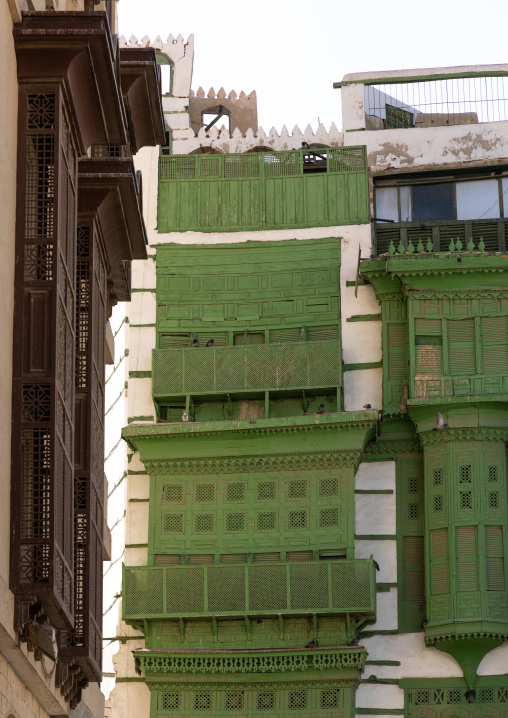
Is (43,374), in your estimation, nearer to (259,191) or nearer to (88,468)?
(88,468)

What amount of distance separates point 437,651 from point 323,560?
2476mm

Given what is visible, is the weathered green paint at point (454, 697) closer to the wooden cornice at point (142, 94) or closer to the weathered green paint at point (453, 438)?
the weathered green paint at point (453, 438)

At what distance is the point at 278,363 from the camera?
96.9ft

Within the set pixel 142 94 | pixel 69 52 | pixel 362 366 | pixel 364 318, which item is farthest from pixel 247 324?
pixel 69 52

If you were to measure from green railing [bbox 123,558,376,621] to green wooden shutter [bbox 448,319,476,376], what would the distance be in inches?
154

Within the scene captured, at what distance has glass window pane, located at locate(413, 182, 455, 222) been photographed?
30875 millimetres

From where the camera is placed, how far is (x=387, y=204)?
31.1 metres

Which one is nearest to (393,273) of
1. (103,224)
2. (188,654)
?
(188,654)

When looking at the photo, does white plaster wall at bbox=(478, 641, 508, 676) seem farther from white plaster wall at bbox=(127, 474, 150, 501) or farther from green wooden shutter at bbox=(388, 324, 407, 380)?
white plaster wall at bbox=(127, 474, 150, 501)

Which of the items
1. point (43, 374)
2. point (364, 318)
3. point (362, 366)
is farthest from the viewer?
point (364, 318)

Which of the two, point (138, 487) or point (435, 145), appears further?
point (435, 145)

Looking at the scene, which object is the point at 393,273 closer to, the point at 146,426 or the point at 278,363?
the point at 278,363

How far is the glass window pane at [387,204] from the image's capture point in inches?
1221

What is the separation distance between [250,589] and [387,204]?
7.85m
